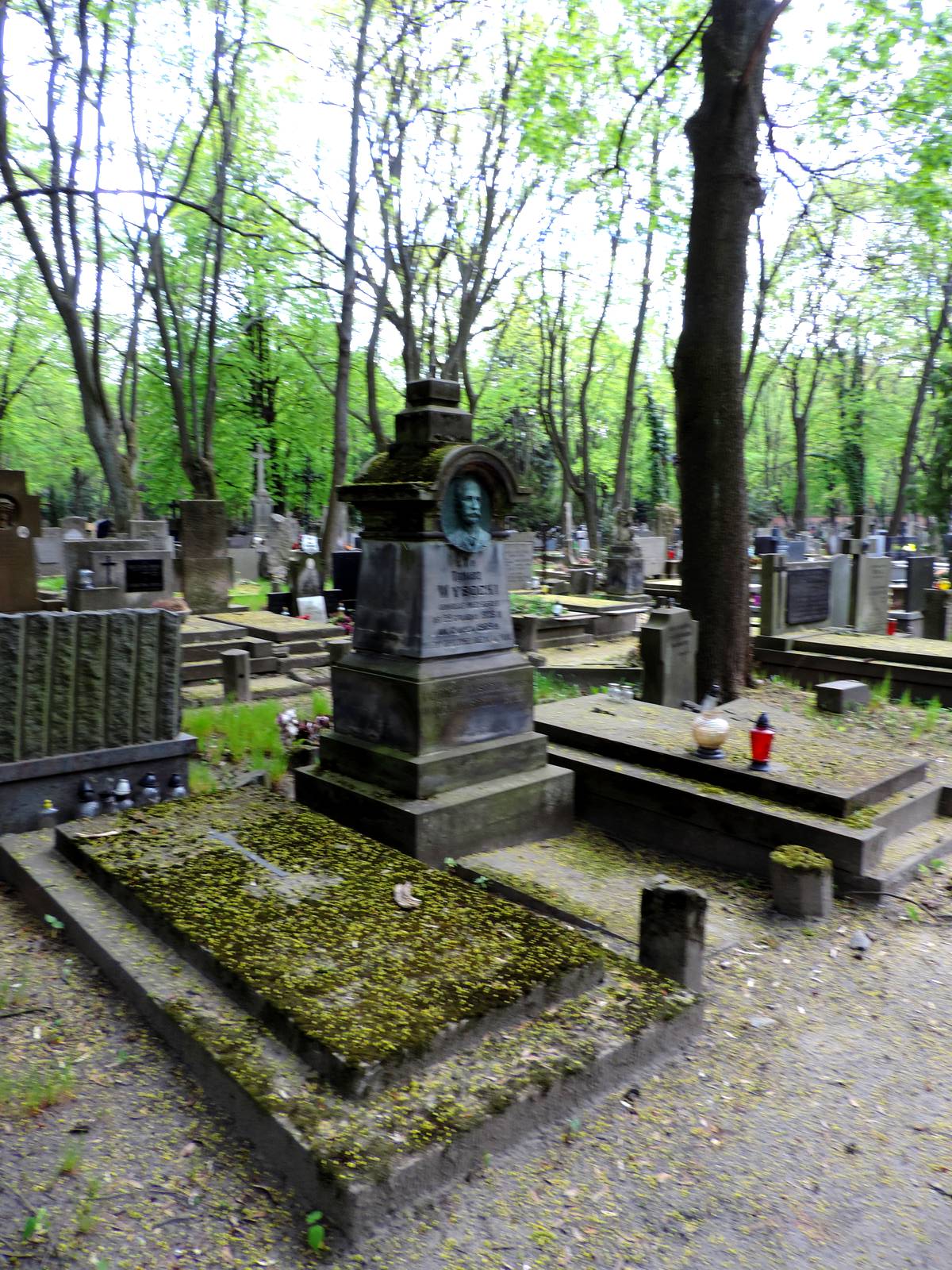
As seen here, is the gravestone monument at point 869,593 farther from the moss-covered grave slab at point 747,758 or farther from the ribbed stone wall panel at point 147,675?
the ribbed stone wall panel at point 147,675

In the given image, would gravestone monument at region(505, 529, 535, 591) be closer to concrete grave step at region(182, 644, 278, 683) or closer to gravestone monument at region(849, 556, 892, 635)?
gravestone monument at region(849, 556, 892, 635)

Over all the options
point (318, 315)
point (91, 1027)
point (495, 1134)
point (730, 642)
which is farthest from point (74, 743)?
point (318, 315)

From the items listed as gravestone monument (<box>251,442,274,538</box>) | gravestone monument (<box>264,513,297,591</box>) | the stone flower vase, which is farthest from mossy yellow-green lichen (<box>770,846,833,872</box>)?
gravestone monument (<box>251,442,274,538</box>)

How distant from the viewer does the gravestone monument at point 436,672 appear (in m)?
5.64

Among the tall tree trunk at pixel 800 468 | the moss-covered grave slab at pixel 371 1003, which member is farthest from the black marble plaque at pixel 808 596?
the tall tree trunk at pixel 800 468

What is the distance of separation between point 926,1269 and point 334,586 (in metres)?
14.1

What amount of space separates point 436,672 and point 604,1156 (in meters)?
3.26

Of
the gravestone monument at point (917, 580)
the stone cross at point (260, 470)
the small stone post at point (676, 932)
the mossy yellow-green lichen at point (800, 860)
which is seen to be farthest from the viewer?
the stone cross at point (260, 470)

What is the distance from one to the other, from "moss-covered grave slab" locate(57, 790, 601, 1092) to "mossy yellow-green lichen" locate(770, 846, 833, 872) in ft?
5.22

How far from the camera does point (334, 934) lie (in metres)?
3.83

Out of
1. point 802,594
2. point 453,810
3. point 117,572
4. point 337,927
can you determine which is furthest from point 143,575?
point 337,927

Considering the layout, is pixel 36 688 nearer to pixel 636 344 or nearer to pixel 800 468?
pixel 636 344

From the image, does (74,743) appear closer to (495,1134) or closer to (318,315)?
(495,1134)

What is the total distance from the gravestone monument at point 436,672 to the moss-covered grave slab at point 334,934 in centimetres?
63
